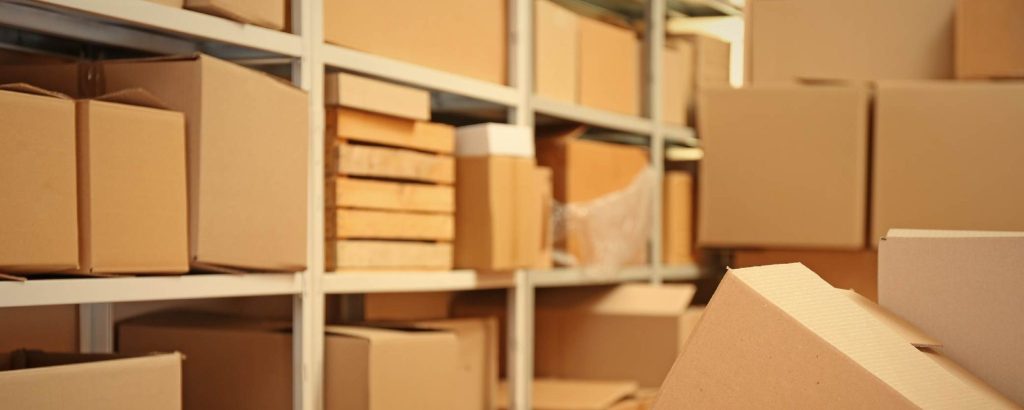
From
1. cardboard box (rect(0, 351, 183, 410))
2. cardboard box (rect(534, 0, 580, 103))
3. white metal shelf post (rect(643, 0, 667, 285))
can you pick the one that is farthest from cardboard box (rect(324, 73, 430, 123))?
white metal shelf post (rect(643, 0, 667, 285))

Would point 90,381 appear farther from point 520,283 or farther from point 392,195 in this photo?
point 520,283

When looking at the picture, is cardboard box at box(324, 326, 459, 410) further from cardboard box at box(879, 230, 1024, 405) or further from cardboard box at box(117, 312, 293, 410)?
cardboard box at box(879, 230, 1024, 405)

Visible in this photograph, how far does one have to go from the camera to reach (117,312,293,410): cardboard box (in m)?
1.99

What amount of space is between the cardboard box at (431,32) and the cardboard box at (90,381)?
2.25 ft

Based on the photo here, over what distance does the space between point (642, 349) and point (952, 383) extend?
172cm

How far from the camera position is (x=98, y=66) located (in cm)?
173

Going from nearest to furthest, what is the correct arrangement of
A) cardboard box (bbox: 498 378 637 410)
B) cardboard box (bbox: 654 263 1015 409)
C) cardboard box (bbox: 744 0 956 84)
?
cardboard box (bbox: 654 263 1015 409)
cardboard box (bbox: 744 0 956 84)
cardboard box (bbox: 498 378 637 410)

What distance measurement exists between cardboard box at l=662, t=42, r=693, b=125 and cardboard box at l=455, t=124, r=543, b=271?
94 centimetres

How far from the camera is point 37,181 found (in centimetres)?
145

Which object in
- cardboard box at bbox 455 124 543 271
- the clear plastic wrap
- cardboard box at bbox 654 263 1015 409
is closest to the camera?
cardboard box at bbox 654 263 1015 409

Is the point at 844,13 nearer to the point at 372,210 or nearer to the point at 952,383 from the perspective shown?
the point at 372,210

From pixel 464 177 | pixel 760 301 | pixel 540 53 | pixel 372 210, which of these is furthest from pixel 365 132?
pixel 760 301

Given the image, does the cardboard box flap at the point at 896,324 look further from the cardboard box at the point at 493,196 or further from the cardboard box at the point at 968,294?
the cardboard box at the point at 493,196

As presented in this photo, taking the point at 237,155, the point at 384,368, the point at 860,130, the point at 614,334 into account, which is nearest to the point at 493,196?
the point at 384,368
